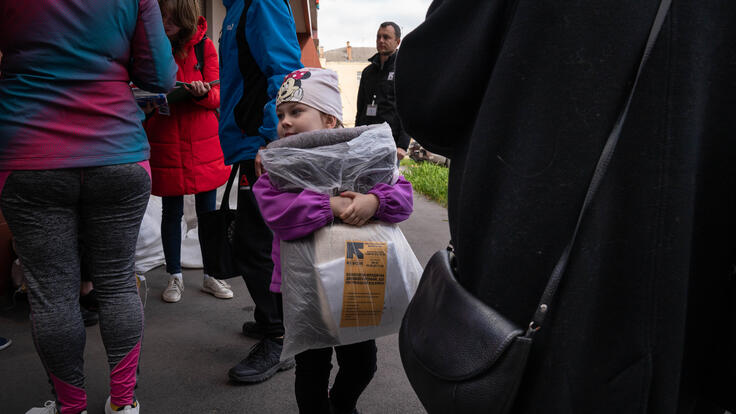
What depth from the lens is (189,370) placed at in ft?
8.58

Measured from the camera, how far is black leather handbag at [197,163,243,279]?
2.56 metres

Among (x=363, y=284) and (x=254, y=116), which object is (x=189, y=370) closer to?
(x=254, y=116)

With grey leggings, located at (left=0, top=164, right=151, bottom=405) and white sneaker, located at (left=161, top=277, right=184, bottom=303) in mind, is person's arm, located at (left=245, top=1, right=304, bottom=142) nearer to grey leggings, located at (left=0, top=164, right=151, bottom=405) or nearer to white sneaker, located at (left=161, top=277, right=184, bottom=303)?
grey leggings, located at (left=0, top=164, right=151, bottom=405)

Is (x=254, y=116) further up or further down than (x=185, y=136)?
further up

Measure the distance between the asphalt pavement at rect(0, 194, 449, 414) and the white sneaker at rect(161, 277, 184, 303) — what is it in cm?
5

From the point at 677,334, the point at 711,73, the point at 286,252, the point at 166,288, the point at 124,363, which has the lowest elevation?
the point at 166,288

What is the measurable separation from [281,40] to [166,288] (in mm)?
2259

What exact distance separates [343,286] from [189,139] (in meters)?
2.05

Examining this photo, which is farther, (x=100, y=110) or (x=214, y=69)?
(x=214, y=69)

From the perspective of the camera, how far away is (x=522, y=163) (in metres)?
0.82

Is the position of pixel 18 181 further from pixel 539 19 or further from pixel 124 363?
pixel 539 19

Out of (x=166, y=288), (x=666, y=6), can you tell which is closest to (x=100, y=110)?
(x=666, y=6)

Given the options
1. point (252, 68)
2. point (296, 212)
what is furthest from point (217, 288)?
point (296, 212)

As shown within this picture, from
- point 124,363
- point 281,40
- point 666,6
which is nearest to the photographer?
point 666,6
